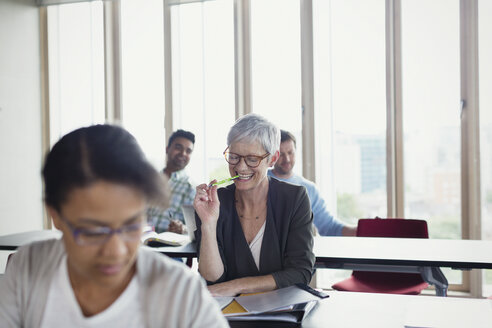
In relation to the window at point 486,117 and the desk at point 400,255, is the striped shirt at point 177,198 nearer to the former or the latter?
the desk at point 400,255

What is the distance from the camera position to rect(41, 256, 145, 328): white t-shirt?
0.88m

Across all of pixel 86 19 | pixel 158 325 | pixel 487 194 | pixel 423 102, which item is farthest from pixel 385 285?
pixel 86 19

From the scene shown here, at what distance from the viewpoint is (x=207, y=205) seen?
1946 mm

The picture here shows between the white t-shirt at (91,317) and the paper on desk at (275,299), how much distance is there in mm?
611

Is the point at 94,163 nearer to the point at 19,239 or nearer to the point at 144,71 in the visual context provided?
the point at 19,239

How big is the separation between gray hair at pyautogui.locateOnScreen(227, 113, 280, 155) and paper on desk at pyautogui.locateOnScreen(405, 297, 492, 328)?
891mm

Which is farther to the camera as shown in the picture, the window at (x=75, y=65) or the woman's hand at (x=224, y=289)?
the window at (x=75, y=65)

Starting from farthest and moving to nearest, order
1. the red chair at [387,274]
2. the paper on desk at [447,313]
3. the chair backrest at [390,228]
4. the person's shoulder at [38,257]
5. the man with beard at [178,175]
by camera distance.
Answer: the man with beard at [178,175], the chair backrest at [390,228], the red chair at [387,274], the paper on desk at [447,313], the person's shoulder at [38,257]

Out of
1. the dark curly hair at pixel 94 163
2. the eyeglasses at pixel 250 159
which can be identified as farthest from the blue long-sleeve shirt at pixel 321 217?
the dark curly hair at pixel 94 163

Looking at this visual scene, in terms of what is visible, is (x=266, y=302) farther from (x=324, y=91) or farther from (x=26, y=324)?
(x=324, y=91)

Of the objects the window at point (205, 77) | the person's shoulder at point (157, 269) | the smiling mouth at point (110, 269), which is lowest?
the person's shoulder at point (157, 269)

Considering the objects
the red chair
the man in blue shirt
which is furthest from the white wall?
the red chair

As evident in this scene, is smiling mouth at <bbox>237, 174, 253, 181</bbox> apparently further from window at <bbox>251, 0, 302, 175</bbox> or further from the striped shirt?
window at <bbox>251, 0, 302, 175</bbox>

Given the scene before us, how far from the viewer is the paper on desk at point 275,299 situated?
145cm
